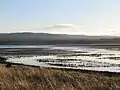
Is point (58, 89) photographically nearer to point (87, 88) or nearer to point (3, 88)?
point (87, 88)

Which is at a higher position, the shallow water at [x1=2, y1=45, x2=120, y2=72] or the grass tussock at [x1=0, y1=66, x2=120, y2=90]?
the grass tussock at [x1=0, y1=66, x2=120, y2=90]

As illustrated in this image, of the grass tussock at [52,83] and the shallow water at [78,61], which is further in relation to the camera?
the shallow water at [78,61]

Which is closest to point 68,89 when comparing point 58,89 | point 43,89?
point 58,89

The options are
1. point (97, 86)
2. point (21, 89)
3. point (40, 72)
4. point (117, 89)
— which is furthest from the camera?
point (40, 72)

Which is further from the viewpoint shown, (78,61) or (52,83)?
(78,61)

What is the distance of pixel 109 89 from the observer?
20.9 ft

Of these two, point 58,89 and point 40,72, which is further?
point 40,72

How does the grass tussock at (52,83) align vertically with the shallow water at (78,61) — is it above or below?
above

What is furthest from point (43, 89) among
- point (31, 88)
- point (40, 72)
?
point (40, 72)

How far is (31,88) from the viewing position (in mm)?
6812

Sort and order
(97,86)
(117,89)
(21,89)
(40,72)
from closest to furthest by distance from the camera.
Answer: (117,89) → (21,89) → (97,86) → (40,72)

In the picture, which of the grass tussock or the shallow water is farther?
the shallow water

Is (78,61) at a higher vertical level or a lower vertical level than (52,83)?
lower

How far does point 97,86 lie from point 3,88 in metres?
2.14
